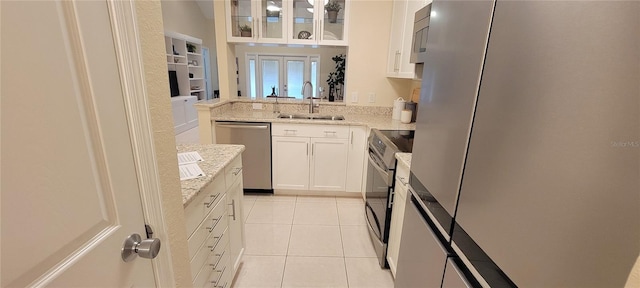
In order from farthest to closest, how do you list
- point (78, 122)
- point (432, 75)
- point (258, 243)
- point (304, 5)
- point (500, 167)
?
point (304, 5) < point (258, 243) < point (432, 75) < point (500, 167) < point (78, 122)

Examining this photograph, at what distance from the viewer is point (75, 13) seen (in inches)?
20.5

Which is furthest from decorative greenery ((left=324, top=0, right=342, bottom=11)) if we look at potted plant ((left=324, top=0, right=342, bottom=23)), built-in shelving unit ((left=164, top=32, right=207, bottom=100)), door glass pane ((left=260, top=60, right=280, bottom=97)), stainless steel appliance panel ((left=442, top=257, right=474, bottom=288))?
door glass pane ((left=260, top=60, right=280, bottom=97))

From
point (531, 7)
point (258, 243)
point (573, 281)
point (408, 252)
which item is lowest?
point (258, 243)

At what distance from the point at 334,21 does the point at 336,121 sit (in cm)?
113

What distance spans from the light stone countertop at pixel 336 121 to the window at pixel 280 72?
4.60 m

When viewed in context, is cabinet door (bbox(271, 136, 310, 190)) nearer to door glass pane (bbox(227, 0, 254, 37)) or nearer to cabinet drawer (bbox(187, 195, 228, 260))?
door glass pane (bbox(227, 0, 254, 37))

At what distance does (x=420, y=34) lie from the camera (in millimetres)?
2041

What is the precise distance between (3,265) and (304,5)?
2.99 meters

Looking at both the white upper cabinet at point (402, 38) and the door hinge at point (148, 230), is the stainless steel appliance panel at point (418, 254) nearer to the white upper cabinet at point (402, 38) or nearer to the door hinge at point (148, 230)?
the door hinge at point (148, 230)

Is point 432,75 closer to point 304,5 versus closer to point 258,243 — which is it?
point 258,243

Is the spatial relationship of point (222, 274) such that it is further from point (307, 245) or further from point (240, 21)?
point (240, 21)

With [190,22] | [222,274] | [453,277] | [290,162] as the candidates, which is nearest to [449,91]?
[453,277]

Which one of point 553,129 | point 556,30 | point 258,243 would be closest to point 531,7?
point 556,30

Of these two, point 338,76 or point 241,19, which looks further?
point 338,76
